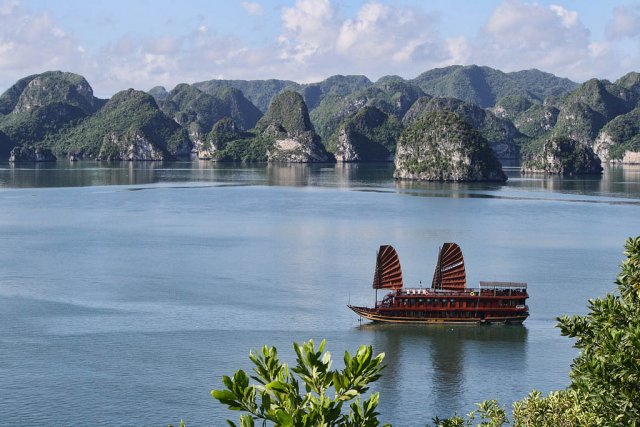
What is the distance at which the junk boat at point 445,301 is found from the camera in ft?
185

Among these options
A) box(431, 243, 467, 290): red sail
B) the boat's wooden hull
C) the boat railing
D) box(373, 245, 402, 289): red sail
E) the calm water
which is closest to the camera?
the calm water

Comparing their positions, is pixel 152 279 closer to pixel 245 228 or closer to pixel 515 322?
pixel 515 322

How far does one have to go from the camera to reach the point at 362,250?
84.8 metres

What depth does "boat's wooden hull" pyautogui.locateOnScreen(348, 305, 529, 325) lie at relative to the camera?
184 feet

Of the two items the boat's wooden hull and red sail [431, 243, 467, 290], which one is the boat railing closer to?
red sail [431, 243, 467, 290]

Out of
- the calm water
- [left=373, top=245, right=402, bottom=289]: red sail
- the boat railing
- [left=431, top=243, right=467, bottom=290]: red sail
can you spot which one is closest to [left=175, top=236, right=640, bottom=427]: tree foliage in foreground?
the calm water

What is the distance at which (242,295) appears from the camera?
63.0 meters

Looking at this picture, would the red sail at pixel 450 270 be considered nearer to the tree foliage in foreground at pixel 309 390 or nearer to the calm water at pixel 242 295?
the calm water at pixel 242 295

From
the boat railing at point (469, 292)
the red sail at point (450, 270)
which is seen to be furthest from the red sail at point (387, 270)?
the red sail at point (450, 270)

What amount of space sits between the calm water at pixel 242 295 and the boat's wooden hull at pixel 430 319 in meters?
0.90

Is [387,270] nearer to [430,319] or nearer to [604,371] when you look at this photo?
[430,319]

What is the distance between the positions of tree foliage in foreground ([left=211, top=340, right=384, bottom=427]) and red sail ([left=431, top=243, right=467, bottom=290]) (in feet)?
147

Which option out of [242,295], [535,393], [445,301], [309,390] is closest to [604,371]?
[535,393]

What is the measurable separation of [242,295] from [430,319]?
14.1 meters
